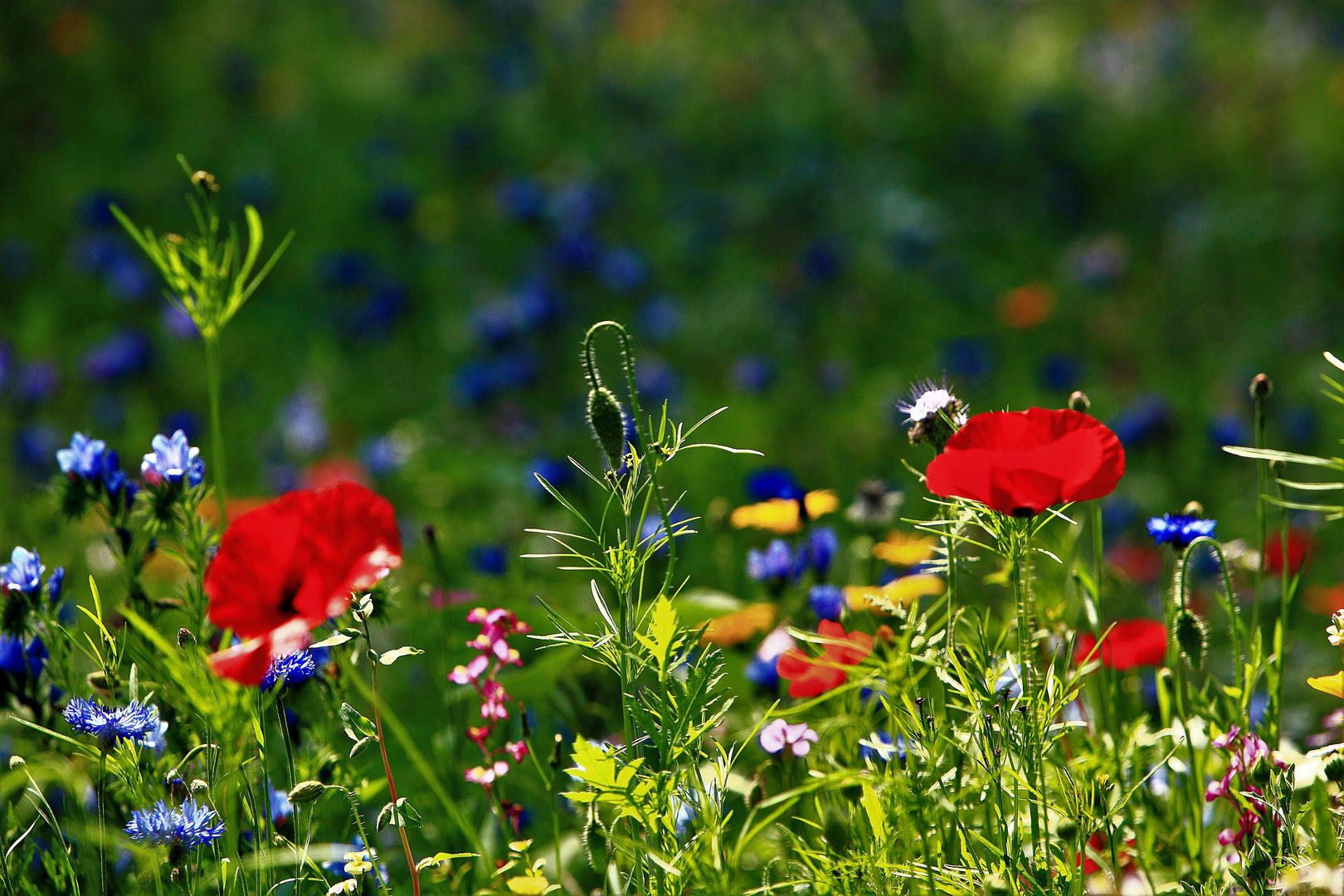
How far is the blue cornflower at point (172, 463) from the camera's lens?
37.8 inches

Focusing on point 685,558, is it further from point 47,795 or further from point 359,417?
point 359,417

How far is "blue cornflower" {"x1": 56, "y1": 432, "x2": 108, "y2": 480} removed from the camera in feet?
3.32

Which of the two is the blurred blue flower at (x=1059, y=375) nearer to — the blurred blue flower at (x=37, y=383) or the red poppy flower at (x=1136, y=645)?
the red poppy flower at (x=1136, y=645)

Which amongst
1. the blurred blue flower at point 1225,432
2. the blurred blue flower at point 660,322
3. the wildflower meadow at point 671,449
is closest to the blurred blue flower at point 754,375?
the wildflower meadow at point 671,449

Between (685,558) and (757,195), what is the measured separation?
2.40 metres

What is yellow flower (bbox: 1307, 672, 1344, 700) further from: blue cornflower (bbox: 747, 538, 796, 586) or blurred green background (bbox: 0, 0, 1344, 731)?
blurred green background (bbox: 0, 0, 1344, 731)

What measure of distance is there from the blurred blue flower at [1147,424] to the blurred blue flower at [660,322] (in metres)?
1.28

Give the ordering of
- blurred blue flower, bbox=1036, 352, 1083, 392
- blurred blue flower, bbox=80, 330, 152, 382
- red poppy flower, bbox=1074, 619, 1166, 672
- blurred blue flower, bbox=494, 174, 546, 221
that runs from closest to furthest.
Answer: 1. red poppy flower, bbox=1074, 619, 1166, 672
2. blurred blue flower, bbox=1036, 352, 1083, 392
3. blurred blue flower, bbox=80, 330, 152, 382
4. blurred blue flower, bbox=494, 174, 546, 221

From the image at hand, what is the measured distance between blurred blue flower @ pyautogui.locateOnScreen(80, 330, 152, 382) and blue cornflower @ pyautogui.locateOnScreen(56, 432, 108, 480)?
2.23 meters

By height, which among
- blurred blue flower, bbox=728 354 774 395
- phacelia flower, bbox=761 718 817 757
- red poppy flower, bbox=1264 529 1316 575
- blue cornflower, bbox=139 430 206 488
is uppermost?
blurred blue flower, bbox=728 354 774 395

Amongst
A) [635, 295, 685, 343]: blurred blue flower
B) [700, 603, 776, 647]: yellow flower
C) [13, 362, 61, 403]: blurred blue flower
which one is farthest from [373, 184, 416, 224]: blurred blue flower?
[700, 603, 776, 647]: yellow flower

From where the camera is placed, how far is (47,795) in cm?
112

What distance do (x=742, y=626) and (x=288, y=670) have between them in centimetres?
54

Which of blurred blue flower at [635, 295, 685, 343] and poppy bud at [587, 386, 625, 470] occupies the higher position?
blurred blue flower at [635, 295, 685, 343]
